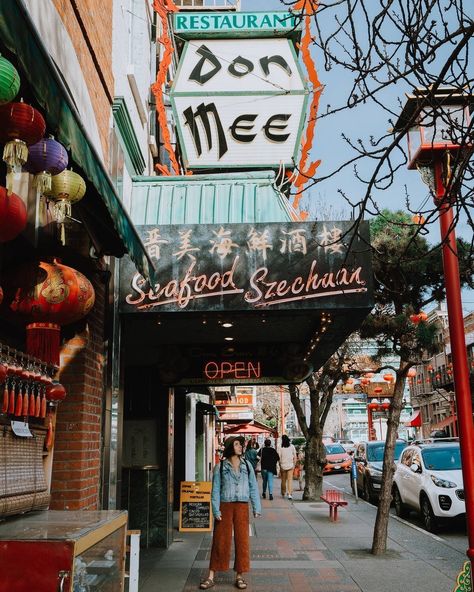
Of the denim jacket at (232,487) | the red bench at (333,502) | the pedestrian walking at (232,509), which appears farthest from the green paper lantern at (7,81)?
the red bench at (333,502)

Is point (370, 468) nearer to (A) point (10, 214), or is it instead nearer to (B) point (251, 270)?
(B) point (251, 270)

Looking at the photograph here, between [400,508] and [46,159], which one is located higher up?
[46,159]

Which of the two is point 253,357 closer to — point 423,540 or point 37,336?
point 423,540

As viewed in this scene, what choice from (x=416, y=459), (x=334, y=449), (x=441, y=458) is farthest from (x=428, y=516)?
(x=334, y=449)

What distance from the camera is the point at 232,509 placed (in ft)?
25.6

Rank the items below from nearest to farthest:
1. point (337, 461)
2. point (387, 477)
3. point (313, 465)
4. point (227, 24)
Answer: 1. point (227, 24)
2. point (387, 477)
3. point (313, 465)
4. point (337, 461)

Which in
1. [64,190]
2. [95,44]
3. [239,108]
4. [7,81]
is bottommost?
[7,81]

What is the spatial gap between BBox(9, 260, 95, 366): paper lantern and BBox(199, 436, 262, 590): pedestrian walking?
384 centimetres

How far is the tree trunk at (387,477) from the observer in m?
9.15

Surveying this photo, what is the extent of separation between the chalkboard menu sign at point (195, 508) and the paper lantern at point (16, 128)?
26.7 feet

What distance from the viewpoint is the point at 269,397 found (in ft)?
224

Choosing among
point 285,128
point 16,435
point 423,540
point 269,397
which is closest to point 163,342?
point 285,128

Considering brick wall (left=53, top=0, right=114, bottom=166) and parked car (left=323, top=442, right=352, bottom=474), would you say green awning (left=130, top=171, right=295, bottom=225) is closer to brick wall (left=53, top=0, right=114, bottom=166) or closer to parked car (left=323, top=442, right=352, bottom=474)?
brick wall (left=53, top=0, right=114, bottom=166)

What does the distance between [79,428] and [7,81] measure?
3.81m
